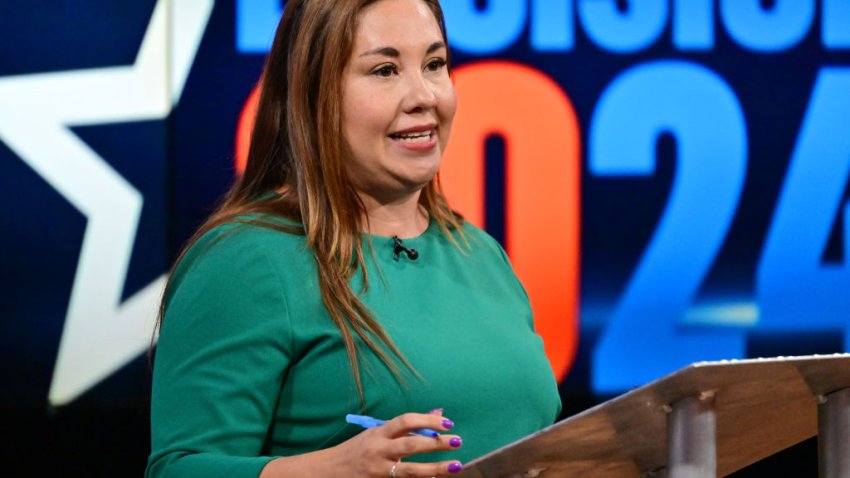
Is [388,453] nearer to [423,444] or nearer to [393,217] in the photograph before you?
[423,444]

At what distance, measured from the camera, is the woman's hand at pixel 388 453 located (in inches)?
46.2

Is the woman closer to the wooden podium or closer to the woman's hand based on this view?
the woman's hand

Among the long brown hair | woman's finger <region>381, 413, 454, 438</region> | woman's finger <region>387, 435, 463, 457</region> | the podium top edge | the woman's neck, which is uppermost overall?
Answer: the long brown hair

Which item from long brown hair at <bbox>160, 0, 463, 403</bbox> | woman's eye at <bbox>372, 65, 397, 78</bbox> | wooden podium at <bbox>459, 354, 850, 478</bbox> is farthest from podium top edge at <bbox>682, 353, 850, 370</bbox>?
woman's eye at <bbox>372, 65, 397, 78</bbox>

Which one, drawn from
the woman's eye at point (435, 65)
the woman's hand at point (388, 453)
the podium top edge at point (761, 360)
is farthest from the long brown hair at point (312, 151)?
the podium top edge at point (761, 360)

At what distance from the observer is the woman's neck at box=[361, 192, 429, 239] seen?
173 cm

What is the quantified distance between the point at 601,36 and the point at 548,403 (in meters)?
1.80

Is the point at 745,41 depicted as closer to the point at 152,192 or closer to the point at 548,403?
the point at 152,192

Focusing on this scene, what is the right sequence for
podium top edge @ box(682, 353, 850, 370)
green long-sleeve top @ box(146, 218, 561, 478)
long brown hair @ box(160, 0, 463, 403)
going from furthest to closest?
long brown hair @ box(160, 0, 463, 403) → green long-sleeve top @ box(146, 218, 561, 478) → podium top edge @ box(682, 353, 850, 370)

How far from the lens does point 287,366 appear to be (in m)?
1.52

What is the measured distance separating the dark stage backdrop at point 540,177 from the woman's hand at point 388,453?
185 centimetres

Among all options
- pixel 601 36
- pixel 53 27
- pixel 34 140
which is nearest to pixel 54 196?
pixel 34 140

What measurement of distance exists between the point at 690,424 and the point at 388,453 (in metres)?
0.30

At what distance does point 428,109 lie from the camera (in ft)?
5.50
